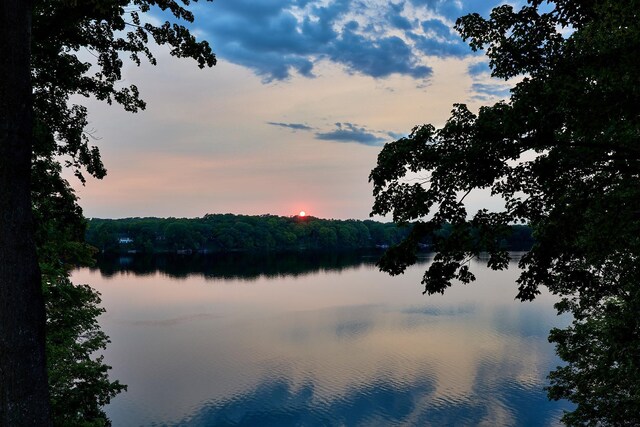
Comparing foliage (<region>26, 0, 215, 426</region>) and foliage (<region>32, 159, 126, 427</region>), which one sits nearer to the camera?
foliage (<region>26, 0, 215, 426</region>)

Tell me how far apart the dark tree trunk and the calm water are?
24695 millimetres

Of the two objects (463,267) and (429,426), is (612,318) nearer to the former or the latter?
(463,267)

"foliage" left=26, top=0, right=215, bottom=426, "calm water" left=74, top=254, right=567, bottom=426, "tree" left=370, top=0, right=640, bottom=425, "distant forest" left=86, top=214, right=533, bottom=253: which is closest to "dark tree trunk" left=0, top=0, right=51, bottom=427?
"foliage" left=26, top=0, right=215, bottom=426

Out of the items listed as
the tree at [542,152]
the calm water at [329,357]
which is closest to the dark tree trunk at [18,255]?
the tree at [542,152]

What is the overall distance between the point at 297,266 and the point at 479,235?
354ft

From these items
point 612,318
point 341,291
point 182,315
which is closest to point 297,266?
point 341,291

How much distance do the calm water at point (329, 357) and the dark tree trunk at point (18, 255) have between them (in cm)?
2469

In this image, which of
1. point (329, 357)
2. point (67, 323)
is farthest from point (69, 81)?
point (329, 357)

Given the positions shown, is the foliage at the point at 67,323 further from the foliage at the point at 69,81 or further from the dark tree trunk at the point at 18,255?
the dark tree trunk at the point at 18,255

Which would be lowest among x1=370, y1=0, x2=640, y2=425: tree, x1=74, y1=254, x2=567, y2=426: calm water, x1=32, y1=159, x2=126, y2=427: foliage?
x1=74, y1=254, x2=567, y2=426: calm water

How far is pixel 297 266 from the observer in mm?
116062

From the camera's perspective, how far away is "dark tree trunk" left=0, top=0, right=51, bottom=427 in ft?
19.4

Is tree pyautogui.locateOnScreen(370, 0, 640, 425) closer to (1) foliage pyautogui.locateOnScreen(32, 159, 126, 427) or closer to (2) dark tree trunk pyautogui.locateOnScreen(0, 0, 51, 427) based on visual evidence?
(2) dark tree trunk pyautogui.locateOnScreen(0, 0, 51, 427)

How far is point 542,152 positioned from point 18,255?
31.4 ft
